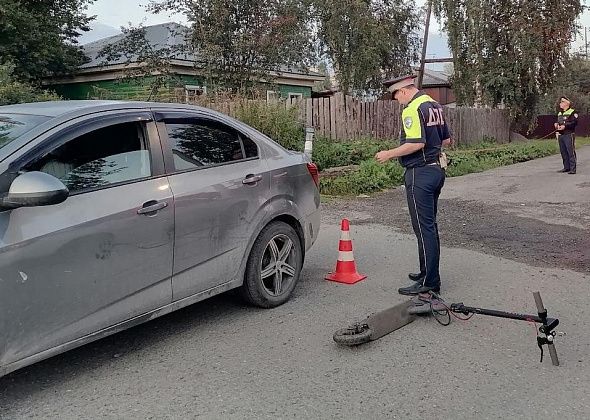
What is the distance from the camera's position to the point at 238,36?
1683 centimetres

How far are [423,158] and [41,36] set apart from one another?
19.9m

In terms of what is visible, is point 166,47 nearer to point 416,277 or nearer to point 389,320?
point 416,277

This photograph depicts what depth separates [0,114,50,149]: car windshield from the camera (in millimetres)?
3512

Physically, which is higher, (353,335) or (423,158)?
(423,158)

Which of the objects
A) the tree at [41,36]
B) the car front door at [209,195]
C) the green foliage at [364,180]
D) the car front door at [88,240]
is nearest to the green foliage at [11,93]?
the tree at [41,36]

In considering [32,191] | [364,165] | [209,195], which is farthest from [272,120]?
[32,191]

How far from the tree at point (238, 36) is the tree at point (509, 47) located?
9438 millimetres

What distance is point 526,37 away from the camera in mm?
22359

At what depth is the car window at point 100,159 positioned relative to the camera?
3551mm

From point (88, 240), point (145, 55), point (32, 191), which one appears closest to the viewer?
point (32, 191)

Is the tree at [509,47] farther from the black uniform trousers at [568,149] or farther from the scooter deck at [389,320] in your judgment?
the scooter deck at [389,320]

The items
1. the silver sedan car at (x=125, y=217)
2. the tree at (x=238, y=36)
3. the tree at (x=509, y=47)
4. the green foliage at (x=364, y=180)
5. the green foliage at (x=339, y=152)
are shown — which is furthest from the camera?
the tree at (x=509, y=47)

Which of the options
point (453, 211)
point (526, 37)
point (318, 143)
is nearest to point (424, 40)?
point (526, 37)

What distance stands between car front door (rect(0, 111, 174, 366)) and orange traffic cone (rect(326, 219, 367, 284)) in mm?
2179
